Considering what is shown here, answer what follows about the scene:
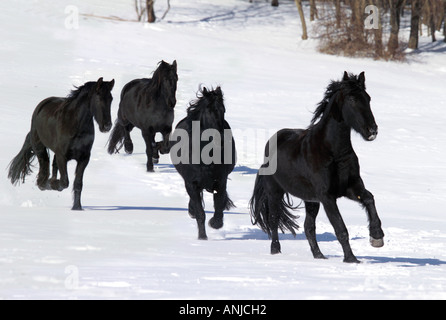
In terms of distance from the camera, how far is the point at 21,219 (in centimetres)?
991

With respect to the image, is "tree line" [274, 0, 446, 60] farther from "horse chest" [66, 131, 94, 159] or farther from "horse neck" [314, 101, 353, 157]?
"horse neck" [314, 101, 353, 157]

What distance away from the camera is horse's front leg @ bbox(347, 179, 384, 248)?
288 inches

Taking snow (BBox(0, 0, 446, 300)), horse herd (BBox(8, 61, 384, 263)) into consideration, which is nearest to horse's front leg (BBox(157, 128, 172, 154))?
snow (BBox(0, 0, 446, 300))

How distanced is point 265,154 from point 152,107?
5.82 meters

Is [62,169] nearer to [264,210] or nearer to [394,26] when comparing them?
[264,210]

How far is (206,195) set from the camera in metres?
13.2

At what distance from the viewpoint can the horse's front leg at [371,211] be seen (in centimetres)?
732

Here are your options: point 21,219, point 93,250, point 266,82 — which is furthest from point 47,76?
point 93,250

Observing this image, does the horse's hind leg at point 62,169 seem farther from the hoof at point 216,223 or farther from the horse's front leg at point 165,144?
the horse's front leg at point 165,144

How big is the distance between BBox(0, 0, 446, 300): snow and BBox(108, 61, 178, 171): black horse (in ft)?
1.72

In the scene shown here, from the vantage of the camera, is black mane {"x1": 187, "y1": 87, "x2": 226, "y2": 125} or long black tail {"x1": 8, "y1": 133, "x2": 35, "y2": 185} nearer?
black mane {"x1": 187, "y1": 87, "x2": 226, "y2": 125}

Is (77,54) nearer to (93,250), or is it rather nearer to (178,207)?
(178,207)
